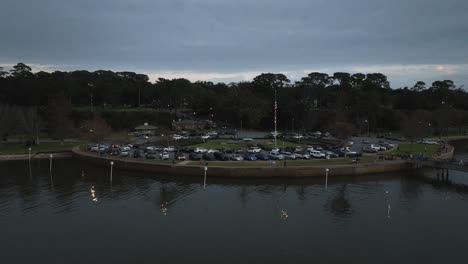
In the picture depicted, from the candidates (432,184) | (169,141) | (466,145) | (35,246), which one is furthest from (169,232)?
(466,145)

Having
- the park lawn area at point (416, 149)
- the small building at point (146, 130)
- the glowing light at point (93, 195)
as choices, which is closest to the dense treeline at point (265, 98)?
the small building at point (146, 130)

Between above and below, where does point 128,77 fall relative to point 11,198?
above

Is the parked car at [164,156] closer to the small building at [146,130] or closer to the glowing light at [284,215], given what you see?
the glowing light at [284,215]

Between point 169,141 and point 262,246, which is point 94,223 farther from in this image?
point 169,141

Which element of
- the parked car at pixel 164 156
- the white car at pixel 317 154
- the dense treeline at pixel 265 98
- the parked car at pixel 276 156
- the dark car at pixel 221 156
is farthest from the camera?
the dense treeline at pixel 265 98

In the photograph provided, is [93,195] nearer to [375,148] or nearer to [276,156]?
[276,156]

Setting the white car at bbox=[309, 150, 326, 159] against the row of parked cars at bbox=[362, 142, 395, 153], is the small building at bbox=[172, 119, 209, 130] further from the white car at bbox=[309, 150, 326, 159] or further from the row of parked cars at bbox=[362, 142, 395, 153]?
the white car at bbox=[309, 150, 326, 159]

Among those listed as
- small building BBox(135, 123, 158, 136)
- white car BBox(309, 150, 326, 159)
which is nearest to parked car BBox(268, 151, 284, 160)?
white car BBox(309, 150, 326, 159)
